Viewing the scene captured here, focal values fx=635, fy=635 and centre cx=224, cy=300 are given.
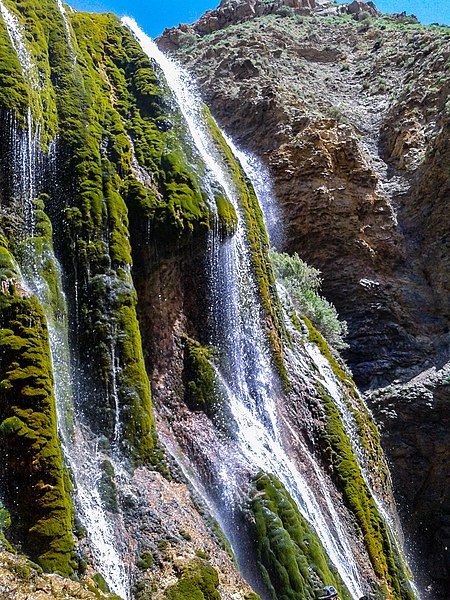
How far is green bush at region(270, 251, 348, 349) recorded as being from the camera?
1683cm

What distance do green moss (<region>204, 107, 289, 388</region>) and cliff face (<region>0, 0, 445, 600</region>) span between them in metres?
0.07

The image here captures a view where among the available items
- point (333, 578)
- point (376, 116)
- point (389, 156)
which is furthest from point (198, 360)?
point (376, 116)

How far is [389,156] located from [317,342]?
10.5 metres

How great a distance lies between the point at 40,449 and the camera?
658 centimetres

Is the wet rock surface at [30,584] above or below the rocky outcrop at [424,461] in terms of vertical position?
below

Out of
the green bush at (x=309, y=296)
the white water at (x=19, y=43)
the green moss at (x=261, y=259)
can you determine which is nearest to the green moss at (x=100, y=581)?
the green moss at (x=261, y=259)

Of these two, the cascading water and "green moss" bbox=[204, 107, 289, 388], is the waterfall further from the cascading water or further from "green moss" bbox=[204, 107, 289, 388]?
the cascading water

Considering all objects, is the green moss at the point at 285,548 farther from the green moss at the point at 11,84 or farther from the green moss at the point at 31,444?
the green moss at the point at 11,84

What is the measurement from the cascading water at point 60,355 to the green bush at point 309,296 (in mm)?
7980

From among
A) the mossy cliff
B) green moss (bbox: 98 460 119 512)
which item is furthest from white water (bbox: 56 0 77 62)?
green moss (bbox: 98 460 119 512)

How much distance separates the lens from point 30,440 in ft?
21.6

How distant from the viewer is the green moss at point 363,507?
1134 cm

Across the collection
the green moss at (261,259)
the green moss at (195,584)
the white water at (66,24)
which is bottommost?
the green moss at (195,584)

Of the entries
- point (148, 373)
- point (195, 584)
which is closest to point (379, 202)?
point (148, 373)
